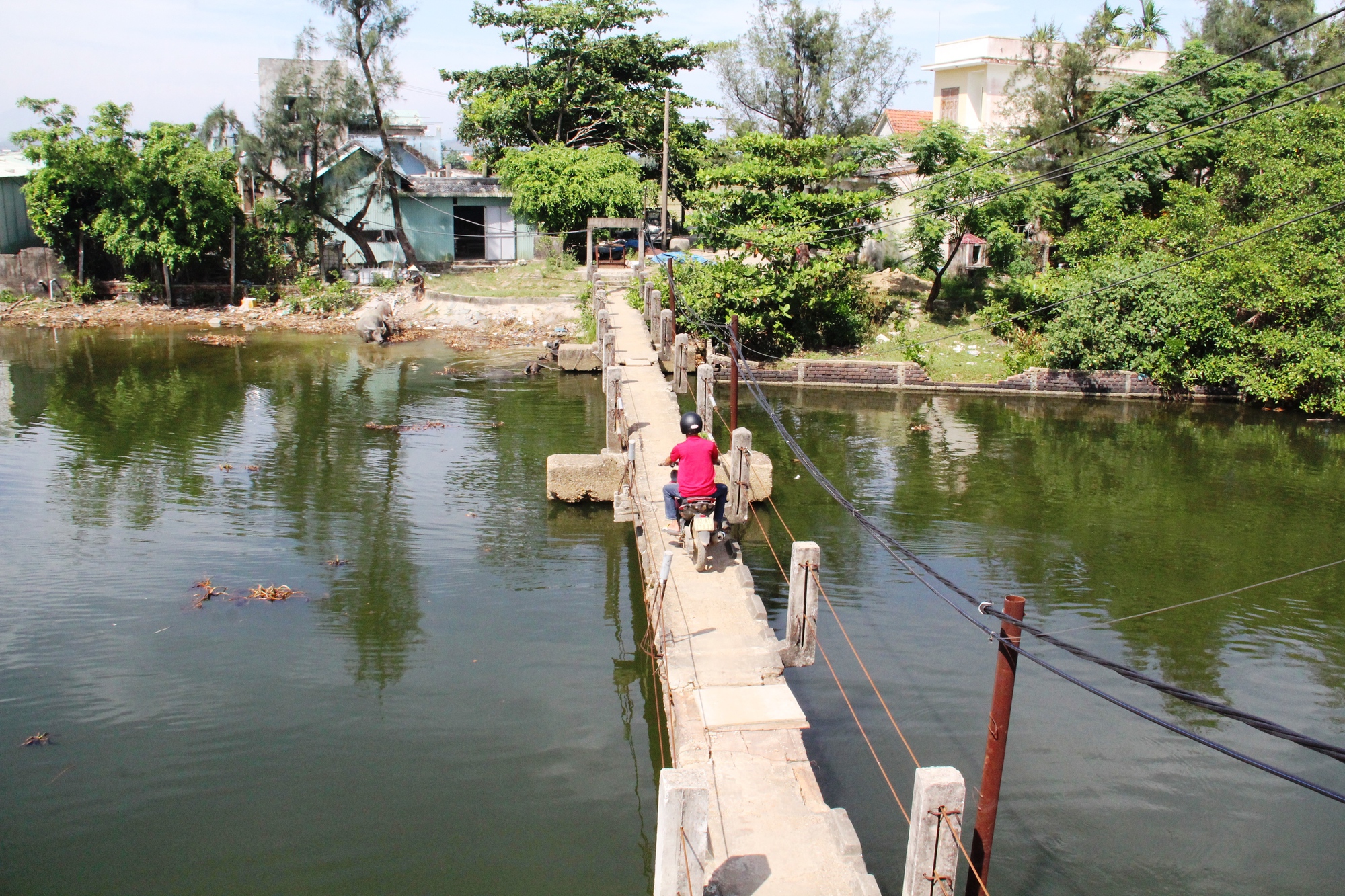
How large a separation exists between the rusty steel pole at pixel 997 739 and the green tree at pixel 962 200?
24438 millimetres

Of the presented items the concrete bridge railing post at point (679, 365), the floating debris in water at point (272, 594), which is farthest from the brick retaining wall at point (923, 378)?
the floating debris in water at point (272, 594)

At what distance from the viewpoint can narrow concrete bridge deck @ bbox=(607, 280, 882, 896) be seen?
20.6ft

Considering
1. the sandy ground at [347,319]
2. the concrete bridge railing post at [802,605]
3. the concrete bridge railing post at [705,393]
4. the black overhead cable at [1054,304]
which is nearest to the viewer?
the concrete bridge railing post at [802,605]

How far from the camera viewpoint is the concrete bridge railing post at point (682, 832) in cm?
543

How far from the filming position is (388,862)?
25.9ft

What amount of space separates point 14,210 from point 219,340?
12205 mm

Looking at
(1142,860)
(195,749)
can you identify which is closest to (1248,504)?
(1142,860)

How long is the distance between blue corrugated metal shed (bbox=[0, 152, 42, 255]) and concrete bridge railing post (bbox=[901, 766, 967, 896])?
40.3 meters

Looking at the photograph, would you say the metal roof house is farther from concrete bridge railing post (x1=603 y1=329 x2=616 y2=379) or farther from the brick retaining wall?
concrete bridge railing post (x1=603 y1=329 x2=616 y2=379)

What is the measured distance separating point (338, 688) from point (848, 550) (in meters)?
7.82

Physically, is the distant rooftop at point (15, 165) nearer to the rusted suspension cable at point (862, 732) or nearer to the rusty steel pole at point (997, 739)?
the rusted suspension cable at point (862, 732)

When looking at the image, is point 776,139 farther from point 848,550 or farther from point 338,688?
point 338,688

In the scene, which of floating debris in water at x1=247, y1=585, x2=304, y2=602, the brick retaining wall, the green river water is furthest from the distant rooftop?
floating debris in water at x1=247, y1=585, x2=304, y2=602

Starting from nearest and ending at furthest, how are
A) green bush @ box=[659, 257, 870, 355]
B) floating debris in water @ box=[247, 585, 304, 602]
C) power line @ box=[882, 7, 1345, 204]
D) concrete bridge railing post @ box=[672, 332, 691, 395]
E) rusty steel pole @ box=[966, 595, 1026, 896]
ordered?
rusty steel pole @ box=[966, 595, 1026, 896], power line @ box=[882, 7, 1345, 204], floating debris in water @ box=[247, 585, 304, 602], concrete bridge railing post @ box=[672, 332, 691, 395], green bush @ box=[659, 257, 870, 355]
